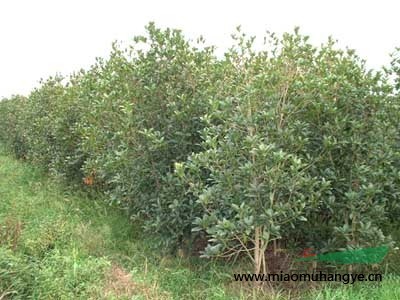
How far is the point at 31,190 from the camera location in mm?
6703

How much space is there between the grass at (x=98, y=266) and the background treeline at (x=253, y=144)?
31 cm

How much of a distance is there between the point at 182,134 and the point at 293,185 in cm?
138

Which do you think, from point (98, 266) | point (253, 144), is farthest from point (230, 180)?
point (98, 266)

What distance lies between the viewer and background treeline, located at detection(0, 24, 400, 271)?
3049mm

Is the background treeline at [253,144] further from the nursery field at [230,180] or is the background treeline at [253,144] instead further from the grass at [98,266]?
the grass at [98,266]

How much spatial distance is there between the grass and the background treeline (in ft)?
1.00

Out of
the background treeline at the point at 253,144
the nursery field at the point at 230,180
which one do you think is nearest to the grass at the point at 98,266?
the nursery field at the point at 230,180

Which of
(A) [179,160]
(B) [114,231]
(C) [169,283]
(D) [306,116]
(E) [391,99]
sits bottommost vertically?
(C) [169,283]

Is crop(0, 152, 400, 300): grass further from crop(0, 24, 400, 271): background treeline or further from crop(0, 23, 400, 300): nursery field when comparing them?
crop(0, 24, 400, 271): background treeline

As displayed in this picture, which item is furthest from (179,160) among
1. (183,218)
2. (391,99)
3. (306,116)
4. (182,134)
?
(391,99)

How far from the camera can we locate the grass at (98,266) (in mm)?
3193

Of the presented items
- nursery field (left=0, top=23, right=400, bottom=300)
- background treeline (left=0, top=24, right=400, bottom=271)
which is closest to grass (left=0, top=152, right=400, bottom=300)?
nursery field (left=0, top=23, right=400, bottom=300)

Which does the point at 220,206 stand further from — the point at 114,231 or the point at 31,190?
the point at 31,190

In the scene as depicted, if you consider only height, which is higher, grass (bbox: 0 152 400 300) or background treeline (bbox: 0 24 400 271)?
background treeline (bbox: 0 24 400 271)
